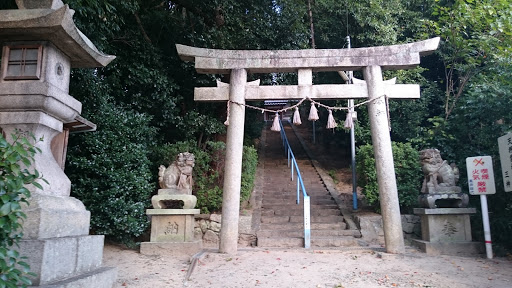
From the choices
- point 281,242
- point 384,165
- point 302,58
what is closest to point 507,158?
point 384,165

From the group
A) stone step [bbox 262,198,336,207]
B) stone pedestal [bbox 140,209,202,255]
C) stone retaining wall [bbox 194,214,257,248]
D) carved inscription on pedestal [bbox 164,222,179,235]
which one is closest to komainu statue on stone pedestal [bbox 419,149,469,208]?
stone step [bbox 262,198,336,207]

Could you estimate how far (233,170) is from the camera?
7.19m

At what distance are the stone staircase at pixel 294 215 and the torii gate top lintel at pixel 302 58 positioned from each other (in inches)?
155

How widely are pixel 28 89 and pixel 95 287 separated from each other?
7.87 ft

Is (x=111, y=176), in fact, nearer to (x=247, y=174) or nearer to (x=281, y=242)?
(x=247, y=174)

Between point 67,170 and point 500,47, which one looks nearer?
point 67,170

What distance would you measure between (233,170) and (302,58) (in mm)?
2901

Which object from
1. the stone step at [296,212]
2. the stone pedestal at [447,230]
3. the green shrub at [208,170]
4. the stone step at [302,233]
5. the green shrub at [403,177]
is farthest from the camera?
the stone step at [296,212]

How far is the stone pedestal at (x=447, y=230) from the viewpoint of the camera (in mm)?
7070

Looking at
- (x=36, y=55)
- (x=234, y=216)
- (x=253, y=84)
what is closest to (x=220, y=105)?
(x=253, y=84)

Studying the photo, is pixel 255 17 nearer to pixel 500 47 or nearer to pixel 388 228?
pixel 500 47

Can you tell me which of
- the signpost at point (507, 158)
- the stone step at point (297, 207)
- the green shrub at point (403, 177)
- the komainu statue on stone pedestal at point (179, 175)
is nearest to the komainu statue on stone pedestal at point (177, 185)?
the komainu statue on stone pedestal at point (179, 175)

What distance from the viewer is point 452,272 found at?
5.58 m

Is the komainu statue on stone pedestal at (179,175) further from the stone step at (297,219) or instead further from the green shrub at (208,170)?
the stone step at (297,219)
